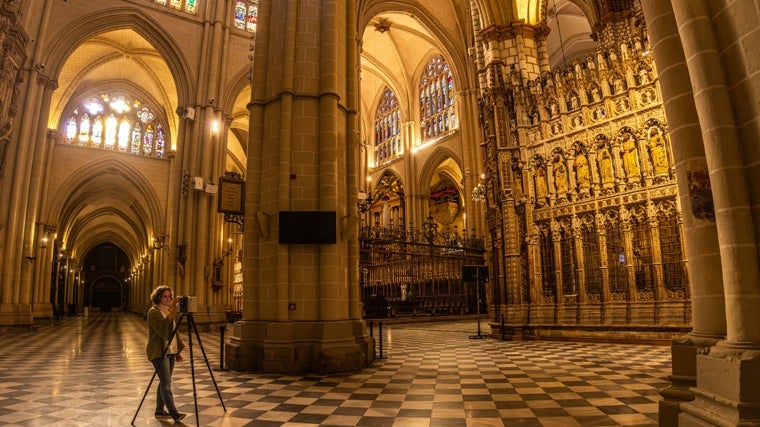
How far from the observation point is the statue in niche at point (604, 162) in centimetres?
1197

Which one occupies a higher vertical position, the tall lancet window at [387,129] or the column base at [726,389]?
the tall lancet window at [387,129]

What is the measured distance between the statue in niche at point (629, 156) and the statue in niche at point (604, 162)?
1.20 feet

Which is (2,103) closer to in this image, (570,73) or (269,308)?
(269,308)

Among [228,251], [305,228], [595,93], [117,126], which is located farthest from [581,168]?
[117,126]

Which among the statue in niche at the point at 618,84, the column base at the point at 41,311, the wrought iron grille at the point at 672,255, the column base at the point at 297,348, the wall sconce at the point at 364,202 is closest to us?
the column base at the point at 297,348

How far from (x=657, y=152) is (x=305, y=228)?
355 inches

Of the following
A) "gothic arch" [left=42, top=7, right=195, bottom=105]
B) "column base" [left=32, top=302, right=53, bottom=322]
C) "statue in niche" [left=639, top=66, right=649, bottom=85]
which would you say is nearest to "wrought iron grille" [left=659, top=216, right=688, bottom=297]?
"statue in niche" [left=639, top=66, right=649, bottom=85]

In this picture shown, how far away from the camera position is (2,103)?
12180 mm

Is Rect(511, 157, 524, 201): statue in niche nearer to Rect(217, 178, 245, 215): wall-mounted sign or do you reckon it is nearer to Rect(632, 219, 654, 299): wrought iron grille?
Rect(632, 219, 654, 299): wrought iron grille

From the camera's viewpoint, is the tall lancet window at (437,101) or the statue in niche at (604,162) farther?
the tall lancet window at (437,101)

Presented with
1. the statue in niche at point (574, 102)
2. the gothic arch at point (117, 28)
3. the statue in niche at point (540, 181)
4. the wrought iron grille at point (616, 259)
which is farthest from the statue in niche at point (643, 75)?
the gothic arch at point (117, 28)

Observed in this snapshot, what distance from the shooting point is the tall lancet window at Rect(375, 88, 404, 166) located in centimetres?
3747

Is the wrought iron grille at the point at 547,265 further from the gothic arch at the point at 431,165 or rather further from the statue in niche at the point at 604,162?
the gothic arch at the point at 431,165

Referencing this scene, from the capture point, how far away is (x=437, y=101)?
33.9 metres
